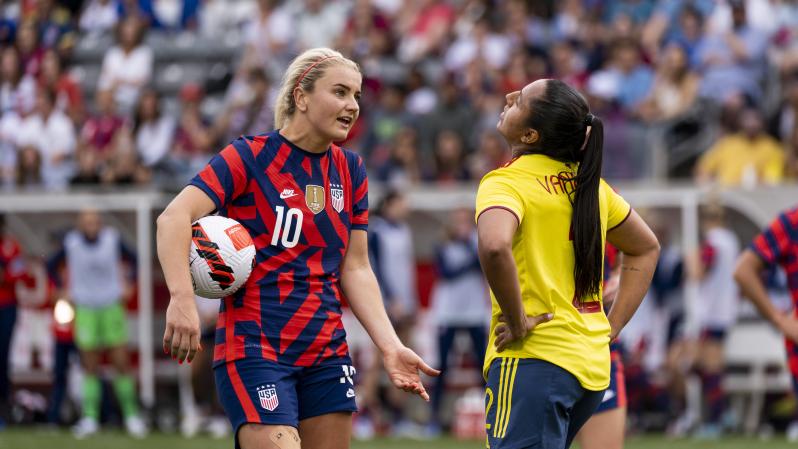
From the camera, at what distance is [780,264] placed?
7.30 metres

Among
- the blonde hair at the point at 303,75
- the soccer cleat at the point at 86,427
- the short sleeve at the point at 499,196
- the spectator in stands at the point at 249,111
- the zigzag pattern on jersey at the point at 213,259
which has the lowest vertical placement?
the soccer cleat at the point at 86,427

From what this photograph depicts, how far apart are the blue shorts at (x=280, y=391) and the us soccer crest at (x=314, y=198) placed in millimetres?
642

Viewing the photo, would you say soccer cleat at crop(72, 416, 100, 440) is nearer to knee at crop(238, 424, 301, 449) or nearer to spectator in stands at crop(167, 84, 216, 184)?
spectator in stands at crop(167, 84, 216, 184)

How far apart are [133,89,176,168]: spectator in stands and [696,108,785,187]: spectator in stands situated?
646 centimetres

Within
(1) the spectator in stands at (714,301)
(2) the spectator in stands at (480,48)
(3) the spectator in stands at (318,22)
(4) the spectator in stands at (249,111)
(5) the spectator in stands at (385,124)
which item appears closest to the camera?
(1) the spectator in stands at (714,301)

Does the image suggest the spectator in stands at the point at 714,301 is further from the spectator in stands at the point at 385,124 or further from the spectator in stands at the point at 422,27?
the spectator in stands at the point at 422,27

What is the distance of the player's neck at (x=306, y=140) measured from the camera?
5.50m

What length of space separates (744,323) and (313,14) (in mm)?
7436

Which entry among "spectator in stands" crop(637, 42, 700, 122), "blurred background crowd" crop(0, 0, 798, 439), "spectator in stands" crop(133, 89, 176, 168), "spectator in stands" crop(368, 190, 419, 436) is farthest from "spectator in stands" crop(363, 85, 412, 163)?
"spectator in stands" crop(637, 42, 700, 122)

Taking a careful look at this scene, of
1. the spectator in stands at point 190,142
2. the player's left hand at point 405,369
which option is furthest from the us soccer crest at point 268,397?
the spectator in stands at point 190,142

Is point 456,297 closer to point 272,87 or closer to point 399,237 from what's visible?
point 399,237

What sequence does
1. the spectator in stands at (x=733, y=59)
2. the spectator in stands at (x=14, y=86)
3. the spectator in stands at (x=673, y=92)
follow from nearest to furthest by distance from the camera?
the spectator in stands at (x=673, y=92), the spectator in stands at (x=733, y=59), the spectator in stands at (x=14, y=86)

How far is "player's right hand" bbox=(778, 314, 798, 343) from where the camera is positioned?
7059 mm

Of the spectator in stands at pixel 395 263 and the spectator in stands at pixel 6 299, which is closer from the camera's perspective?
the spectator in stands at pixel 395 263
